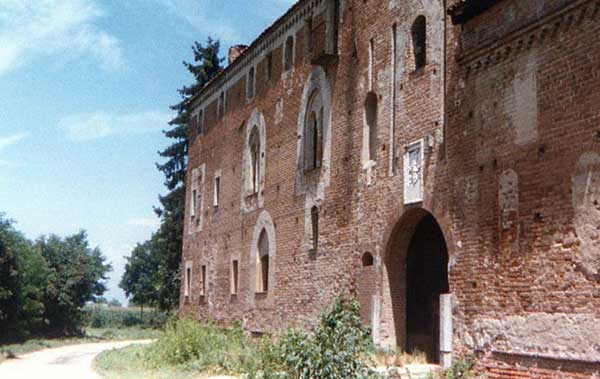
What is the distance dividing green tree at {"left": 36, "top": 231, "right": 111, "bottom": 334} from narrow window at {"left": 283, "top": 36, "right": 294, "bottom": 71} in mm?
27336

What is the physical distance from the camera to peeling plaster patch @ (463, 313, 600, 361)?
1012 centimetres

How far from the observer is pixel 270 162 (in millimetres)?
22469

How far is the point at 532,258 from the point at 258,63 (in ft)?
50.4

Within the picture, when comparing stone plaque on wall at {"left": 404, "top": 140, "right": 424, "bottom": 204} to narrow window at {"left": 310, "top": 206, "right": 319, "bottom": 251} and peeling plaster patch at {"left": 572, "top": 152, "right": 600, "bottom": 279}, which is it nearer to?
peeling plaster patch at {"left": 572, "top": 152, "right": 600, "bottom": 279}

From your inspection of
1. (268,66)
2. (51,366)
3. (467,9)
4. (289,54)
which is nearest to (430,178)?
(467,9)

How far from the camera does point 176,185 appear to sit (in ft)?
132

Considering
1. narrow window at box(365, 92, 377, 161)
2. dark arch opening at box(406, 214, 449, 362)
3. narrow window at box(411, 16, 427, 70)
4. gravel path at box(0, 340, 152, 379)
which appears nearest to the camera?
narrow window at box(411, 16, 427, 70)

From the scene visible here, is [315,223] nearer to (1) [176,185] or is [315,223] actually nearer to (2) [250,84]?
(2) [250,84]

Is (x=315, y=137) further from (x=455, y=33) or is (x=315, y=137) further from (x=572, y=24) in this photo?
(x=572, y=24)

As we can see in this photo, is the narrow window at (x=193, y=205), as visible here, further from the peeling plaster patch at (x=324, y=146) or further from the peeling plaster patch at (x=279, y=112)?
the peeling plaster patch at (x=324, y=146)

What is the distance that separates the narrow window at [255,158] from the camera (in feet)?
79.0

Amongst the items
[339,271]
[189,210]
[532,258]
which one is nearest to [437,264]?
[339,271]

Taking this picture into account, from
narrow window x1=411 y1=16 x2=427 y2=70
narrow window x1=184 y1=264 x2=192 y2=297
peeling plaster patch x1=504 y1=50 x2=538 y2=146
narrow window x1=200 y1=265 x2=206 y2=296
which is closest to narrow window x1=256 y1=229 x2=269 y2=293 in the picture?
narrow window x1=200 y1=265 x2=206 y2=296

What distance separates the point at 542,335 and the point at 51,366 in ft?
60.9
